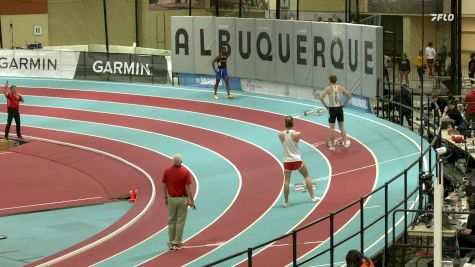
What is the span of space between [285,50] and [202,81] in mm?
4760

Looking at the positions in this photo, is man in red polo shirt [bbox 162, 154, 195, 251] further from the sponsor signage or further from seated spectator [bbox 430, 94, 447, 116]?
the sponsor signage

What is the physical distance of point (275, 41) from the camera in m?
34.2

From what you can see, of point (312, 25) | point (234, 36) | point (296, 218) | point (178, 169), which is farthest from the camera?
point (234, 36)

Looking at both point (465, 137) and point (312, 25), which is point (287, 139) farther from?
point (312, 25)

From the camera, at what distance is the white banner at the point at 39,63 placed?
41000 millimetres

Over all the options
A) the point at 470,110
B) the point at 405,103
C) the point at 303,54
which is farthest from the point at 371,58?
the point at 470,110

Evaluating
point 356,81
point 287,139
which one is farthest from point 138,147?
point 287,139

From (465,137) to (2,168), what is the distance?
12.1 meters

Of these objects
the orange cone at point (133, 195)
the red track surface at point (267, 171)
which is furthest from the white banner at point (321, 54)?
the orange cone at point (133, 195)

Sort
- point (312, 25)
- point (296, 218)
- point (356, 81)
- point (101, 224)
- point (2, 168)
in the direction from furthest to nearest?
point (312, 25) → point (356, 81) → point (2, 168) → point (101, 224) → point (296, 218)

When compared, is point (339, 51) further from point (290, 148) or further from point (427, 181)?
point (427, 181)

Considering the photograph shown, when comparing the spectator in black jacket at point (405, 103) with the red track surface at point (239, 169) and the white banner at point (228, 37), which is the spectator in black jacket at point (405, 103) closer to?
the red track surface at point (239, 169)

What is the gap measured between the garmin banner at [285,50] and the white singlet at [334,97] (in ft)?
18.2

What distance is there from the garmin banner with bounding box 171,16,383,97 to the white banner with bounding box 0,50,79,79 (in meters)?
5.32
